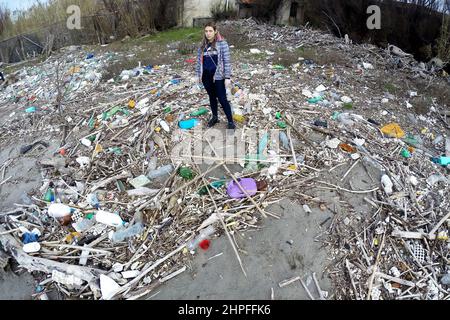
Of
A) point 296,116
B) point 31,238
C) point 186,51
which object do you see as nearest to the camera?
point 31,238

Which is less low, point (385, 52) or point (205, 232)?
point (385, 52)

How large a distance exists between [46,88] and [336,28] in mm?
7647

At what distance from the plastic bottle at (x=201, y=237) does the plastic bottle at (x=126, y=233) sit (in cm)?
61

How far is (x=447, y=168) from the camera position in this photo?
169 inches

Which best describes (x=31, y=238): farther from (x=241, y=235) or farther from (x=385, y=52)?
(x=385, y=52)

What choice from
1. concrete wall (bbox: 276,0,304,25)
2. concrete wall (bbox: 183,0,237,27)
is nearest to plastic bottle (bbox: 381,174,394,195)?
concrete wall (bbox: 276,0,304,25)

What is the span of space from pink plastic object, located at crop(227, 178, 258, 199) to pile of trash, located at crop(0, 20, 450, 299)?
0.02m

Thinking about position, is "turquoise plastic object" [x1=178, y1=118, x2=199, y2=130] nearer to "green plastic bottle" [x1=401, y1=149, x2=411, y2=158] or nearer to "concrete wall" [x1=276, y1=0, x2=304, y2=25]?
"green plastic bottle" [x1=401, y1=149, x2=411, y2=158]

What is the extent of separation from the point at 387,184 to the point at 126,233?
10.2 feet

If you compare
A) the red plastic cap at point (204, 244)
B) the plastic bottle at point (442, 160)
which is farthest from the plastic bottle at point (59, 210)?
the plastic bottle at point (442, 160)

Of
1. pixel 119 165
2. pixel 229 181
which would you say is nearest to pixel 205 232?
pixel 229 181

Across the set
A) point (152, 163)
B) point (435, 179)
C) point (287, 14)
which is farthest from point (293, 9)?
point (152, 163)

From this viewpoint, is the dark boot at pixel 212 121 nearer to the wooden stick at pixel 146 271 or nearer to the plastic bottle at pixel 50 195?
the wooden stick at pixel 146 271

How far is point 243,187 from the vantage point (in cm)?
382
